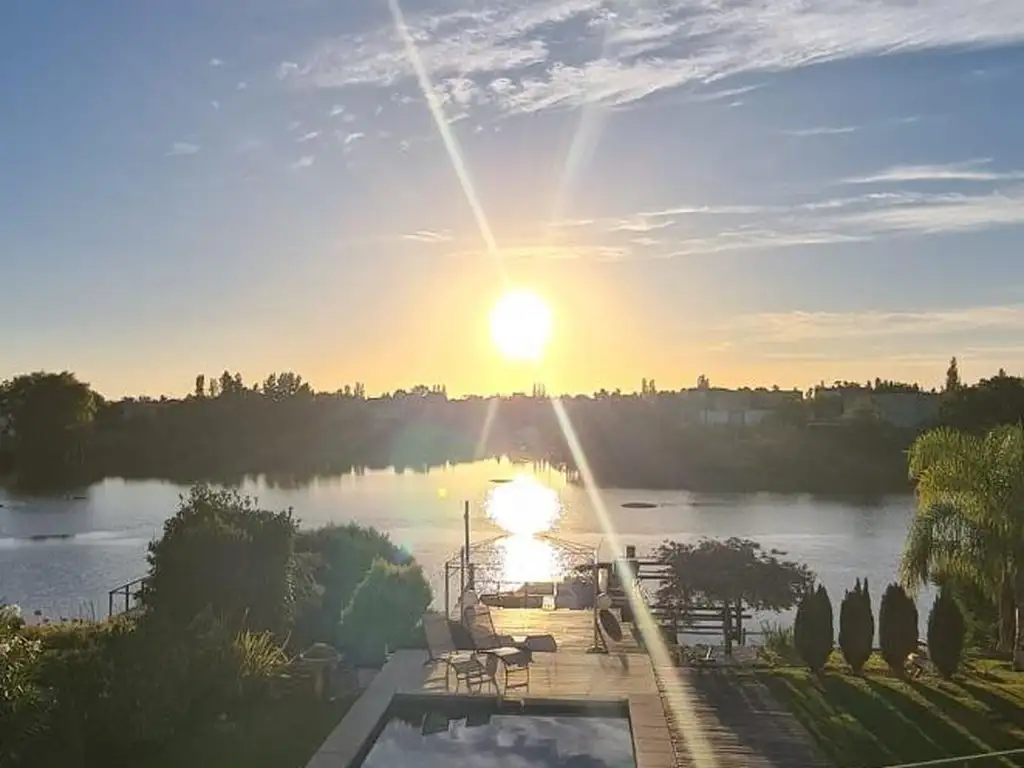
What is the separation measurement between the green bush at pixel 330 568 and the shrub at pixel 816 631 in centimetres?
596

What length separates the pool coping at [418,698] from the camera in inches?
340

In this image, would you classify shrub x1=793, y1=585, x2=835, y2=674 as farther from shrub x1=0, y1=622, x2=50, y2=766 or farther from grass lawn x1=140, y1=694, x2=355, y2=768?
shrub x1=0, y1=622, x2=50, y2=766

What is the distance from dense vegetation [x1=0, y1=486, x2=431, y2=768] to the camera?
8.23 meters

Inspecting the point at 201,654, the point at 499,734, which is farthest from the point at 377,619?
the point at 499,734

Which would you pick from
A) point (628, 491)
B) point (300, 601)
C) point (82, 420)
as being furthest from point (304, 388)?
point (300, 601)

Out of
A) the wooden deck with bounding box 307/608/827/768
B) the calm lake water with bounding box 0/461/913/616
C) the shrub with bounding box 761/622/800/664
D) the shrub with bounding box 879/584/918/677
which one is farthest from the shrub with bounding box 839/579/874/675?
the calm lake water with bounding box 0/461/913/616

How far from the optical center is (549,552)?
35125mm

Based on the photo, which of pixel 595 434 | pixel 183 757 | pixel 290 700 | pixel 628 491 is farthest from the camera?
pixel 595 434

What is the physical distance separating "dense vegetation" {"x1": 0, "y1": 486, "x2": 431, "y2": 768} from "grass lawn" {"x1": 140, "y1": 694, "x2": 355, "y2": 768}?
0.02 m

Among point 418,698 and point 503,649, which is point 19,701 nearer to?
point 418,698

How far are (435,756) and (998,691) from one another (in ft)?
19.1

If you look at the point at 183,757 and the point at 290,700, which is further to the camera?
the point at 290,700

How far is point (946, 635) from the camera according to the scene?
11148 millimetres

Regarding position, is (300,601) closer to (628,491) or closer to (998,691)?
(998,691)
